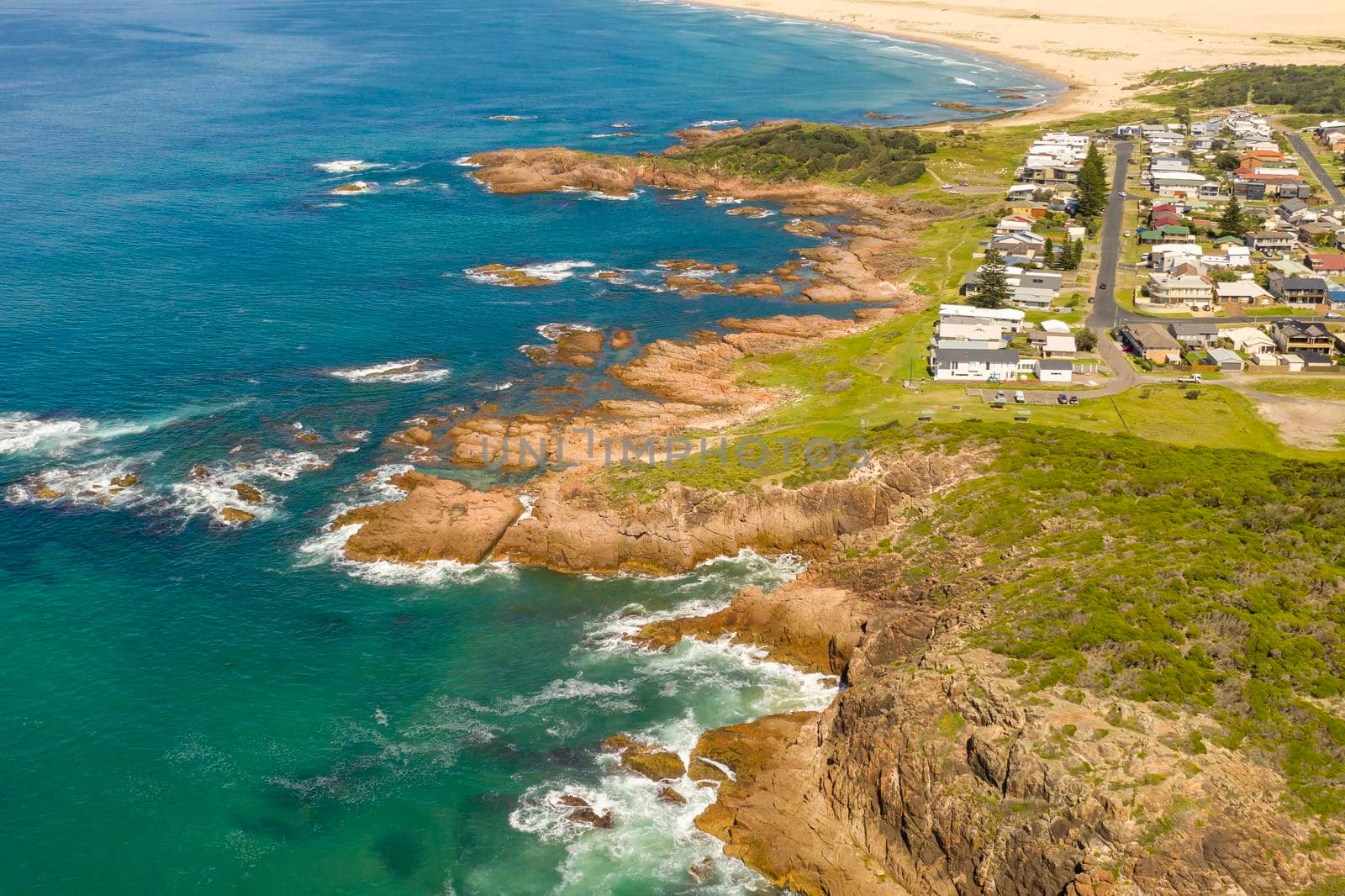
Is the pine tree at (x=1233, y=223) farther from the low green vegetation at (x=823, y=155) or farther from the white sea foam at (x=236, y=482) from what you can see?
the white sea foam at (x=236, y=482)

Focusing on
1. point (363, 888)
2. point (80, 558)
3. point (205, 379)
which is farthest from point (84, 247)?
point (363, 888)

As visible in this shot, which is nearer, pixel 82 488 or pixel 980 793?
pixel 980 793

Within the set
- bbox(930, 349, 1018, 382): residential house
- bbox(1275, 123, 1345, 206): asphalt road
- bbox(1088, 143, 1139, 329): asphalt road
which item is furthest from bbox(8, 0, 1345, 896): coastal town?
bbox(1275, 123, 1345, 206): asphalt road

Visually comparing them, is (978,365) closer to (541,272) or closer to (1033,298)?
(1033,298)

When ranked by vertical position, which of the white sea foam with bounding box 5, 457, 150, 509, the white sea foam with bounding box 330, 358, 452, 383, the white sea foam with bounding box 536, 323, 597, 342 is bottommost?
the white sea foam with bounding box 5, 457, 150, 509

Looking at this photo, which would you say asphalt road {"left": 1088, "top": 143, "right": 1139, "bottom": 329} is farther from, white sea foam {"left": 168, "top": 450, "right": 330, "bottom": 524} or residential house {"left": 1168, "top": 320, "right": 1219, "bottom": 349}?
white sea foam {"left": 168, "top": 450, "right": 330, "bottom": 524}

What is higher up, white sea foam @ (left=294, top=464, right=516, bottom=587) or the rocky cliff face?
the rocky cliff face

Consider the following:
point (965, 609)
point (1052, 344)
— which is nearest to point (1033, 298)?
point (1052, 344)
